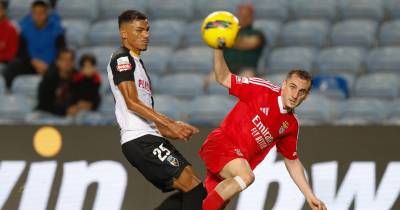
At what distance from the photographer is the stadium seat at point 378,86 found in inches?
411

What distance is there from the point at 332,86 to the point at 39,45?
355cm

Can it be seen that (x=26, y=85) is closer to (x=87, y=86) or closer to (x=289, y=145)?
(x=87, y=86)

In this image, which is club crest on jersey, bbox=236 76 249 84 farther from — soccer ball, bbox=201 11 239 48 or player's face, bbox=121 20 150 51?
player's face, bbox=121 20 150 51

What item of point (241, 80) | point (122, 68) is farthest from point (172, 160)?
point (241, 80)

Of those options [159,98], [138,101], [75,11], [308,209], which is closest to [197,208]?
[138,101]

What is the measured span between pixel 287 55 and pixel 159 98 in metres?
1.65

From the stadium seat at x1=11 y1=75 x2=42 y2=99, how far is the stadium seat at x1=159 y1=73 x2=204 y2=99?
1.47m

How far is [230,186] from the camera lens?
693 centimetres

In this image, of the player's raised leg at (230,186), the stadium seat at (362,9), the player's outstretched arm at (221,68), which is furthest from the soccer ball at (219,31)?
the stadium seat at (362,9)

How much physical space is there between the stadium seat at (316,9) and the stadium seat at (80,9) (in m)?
2.71

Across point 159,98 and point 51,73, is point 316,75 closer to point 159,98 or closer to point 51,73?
point 159,98

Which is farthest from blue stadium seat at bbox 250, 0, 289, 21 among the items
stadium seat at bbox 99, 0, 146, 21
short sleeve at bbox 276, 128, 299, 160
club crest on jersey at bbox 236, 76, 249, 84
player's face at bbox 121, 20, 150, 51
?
player's face at bbox 121, 20, 150, 51

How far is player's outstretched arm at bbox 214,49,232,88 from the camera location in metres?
6.95

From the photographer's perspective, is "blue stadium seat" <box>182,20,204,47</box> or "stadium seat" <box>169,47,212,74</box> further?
"blue stadium seat" <box>182,20,204,47</box>
